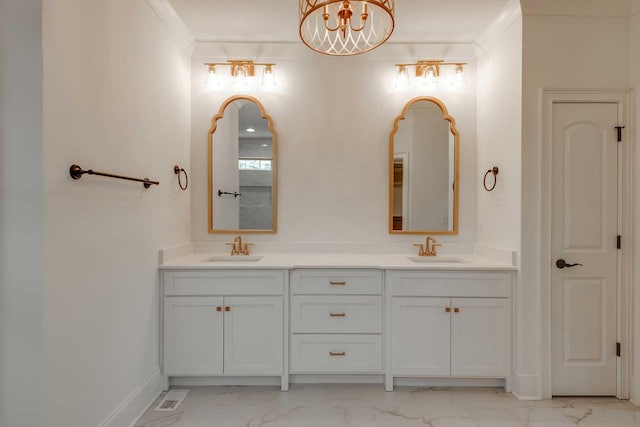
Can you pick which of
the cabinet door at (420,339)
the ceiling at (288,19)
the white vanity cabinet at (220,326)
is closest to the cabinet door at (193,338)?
the white vanity cabinet at (220,326)

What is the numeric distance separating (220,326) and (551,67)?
2726 mm

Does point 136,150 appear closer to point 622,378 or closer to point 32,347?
point 32,347

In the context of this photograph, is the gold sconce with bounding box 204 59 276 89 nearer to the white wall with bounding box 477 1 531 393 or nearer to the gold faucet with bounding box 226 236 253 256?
the gold faucet with bounding box 226 236 253 256

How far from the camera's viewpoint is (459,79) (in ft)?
10.2

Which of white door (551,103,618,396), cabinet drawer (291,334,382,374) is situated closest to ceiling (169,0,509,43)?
white door (551,103,618,396)

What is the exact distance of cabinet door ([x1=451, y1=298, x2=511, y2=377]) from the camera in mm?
2527

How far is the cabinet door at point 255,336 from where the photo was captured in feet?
8.29

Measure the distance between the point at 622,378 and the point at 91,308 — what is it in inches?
123

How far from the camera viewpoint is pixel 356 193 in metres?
3.14

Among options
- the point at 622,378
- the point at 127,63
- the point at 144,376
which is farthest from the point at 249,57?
the point at 622,378

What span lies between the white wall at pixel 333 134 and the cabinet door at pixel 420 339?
72cm

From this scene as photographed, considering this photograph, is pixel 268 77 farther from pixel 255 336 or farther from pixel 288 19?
pixel 255 336

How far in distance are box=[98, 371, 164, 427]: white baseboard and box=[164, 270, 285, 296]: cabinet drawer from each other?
555 mm

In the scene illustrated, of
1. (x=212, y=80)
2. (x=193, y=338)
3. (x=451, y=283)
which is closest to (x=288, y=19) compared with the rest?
(x=212, y=80)
